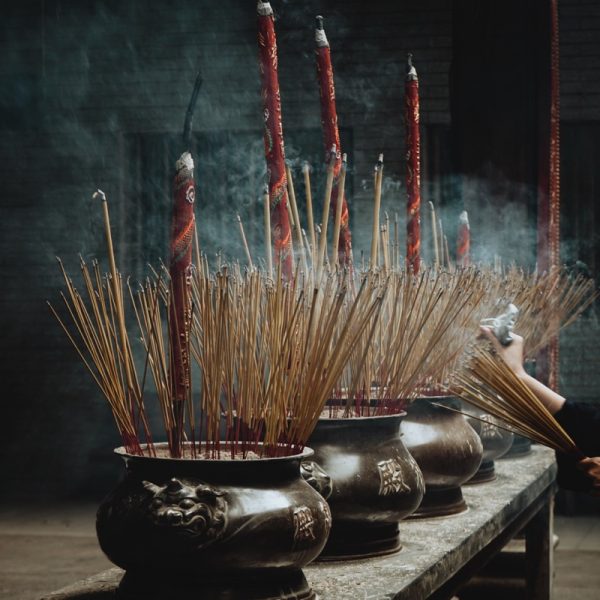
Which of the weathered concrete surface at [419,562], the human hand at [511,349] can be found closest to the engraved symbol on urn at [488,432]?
the weathered concrete surface at [419,562]

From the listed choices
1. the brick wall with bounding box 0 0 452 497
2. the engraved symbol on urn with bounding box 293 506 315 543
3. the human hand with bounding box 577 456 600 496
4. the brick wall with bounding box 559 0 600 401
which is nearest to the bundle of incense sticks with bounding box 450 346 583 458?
the human hand with bounding box 577 456 600 496

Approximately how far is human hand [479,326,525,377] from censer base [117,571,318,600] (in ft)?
2.84

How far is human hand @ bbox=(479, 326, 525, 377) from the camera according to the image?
189cm

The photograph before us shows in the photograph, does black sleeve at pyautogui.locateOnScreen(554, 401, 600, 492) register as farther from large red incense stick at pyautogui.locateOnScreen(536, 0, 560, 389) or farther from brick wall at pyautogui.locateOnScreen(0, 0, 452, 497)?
brick wall at pyautogui.locateOnScreen(0, 0, 452, 497)

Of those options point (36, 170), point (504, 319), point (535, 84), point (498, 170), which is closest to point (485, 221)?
point (498, 170)

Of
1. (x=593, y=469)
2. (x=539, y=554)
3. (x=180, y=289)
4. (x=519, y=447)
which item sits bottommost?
(x=539, y=554)

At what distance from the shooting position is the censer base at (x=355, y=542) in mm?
1396

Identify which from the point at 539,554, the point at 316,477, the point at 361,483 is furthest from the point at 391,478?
the point at 539,554

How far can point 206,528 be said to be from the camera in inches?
41.4

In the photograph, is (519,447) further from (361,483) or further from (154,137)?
(154,137)

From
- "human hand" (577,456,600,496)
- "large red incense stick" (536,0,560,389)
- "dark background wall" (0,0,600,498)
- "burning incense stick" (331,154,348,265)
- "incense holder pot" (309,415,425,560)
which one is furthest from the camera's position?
"dark background wall" (0,0,600,498)

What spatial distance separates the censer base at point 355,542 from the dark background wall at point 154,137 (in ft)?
12.1

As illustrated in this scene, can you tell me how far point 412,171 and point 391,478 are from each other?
69cm

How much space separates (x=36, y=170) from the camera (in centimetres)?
574
